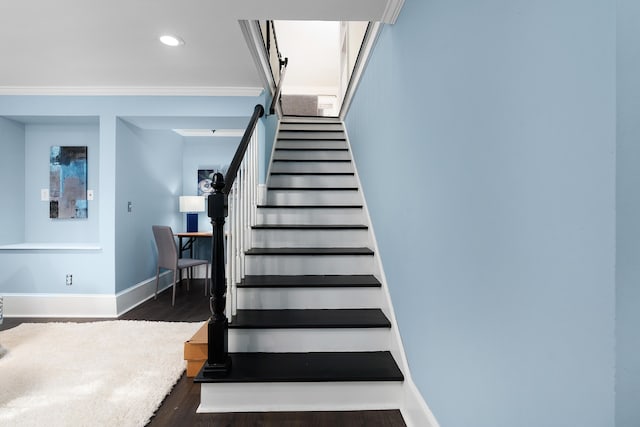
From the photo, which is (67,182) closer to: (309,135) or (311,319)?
(309,135)

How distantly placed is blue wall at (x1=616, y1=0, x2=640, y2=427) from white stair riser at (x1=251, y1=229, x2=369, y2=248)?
2082 millimetres

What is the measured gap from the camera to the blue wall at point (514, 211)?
554mm

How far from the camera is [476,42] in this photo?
938mm

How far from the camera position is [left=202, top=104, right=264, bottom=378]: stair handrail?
63.1 inches

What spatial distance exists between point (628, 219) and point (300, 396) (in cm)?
149

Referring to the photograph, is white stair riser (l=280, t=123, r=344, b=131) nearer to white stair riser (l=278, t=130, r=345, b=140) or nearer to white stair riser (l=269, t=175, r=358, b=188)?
white stair riser (l=278, t=130, r=345, b=140)

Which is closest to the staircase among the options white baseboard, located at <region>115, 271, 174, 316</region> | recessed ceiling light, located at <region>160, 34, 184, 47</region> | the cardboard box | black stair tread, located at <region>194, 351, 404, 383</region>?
black stair tread, located at <region>194, 351, 404, 383</region>

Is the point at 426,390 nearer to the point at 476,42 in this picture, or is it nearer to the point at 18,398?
the point at 476,42

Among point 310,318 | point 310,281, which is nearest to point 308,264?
point 310,281

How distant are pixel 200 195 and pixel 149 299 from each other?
6.26ft

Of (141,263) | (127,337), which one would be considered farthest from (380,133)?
(141,263)

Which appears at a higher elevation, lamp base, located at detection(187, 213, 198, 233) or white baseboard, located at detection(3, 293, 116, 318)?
lamp base, located at detection(187, 213, 198, 233)

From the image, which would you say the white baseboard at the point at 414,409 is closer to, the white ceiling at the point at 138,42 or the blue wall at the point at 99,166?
the white ceiling at the point at 138,42

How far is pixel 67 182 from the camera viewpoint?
3.76 meters
